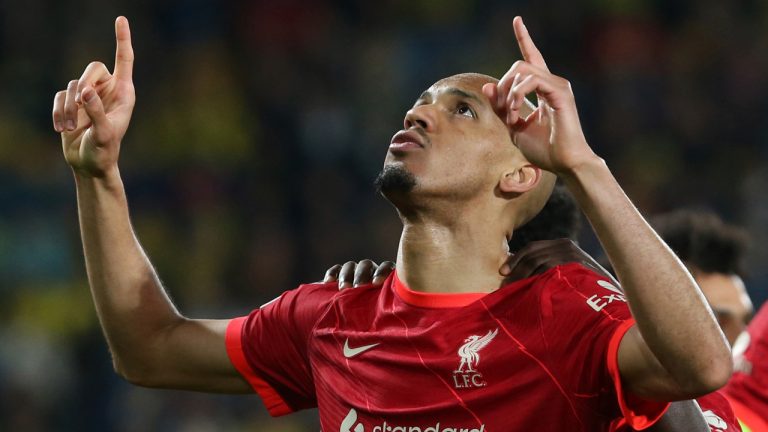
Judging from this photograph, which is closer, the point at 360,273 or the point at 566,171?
the point at 566,171

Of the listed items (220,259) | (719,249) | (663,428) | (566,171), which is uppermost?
(566,171)

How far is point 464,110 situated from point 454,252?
378 millimetres

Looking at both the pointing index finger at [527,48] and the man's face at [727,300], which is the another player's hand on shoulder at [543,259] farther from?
the man's face at [727,300]

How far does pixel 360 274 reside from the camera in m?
3.45

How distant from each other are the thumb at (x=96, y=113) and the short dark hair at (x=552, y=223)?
139 centimetres

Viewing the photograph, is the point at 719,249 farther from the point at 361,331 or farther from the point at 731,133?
the point at 731,133

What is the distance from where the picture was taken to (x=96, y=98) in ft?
10.3

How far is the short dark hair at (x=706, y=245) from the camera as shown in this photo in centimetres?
475

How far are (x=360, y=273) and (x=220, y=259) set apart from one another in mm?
4067

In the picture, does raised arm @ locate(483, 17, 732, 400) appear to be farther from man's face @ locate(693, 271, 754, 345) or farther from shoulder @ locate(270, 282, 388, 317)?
man's face @ locate(693, 271, 754, 345)

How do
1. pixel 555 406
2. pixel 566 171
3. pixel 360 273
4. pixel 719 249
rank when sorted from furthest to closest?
pixel 719 249, pixel 360 273, pixel 555 406, pixel 566 171

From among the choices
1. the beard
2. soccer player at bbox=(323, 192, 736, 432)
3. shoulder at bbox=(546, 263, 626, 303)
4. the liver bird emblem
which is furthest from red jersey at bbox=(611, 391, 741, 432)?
the beard

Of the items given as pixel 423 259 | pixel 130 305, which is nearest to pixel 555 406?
pixel 423 259

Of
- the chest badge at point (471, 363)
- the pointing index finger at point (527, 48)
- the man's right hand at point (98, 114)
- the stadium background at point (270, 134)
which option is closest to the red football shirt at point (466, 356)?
the chest badge at point (471, 363)
